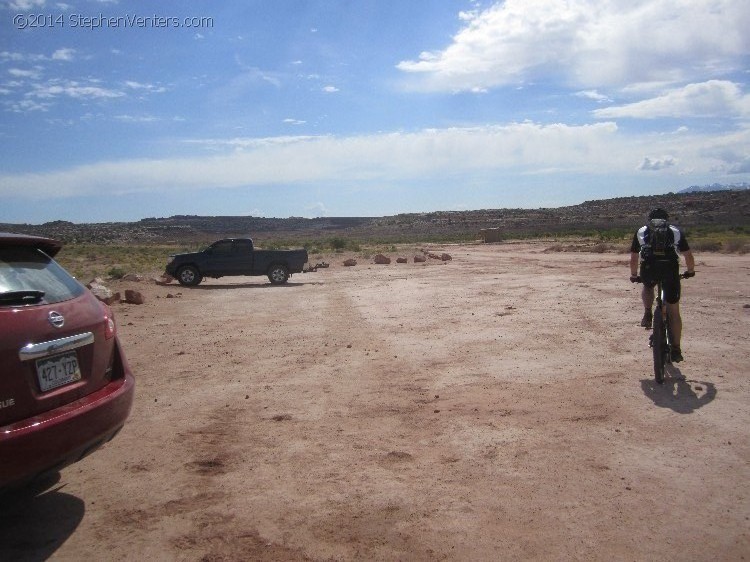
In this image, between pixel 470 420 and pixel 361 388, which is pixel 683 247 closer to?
pixel 470 420

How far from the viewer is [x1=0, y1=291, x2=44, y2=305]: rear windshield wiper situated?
3930 mm

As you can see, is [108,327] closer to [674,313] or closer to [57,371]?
[57,371]

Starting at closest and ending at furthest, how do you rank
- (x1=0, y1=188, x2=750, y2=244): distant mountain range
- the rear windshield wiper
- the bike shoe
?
1. the rear windshield wiper
2. the bike shoe
3. (x1=0, y1=188, x2=750, y2=244): distant mountain range

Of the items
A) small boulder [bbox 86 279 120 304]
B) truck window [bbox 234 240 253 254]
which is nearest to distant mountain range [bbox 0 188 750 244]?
truck window [bbox 234 240 253 254]

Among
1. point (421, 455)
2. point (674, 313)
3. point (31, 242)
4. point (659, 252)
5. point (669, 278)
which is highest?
point (31, 242)

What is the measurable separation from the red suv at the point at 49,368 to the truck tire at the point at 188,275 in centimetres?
1878

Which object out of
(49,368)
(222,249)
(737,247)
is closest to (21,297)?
(49,368)

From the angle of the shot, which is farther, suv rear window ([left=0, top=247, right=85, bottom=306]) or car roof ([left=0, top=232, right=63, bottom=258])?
car roof ([left=0, top=232, right=63, bottom=258])

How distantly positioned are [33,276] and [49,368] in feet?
2.19

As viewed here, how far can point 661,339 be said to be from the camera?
23.6 ft

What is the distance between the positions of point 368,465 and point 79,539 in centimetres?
207

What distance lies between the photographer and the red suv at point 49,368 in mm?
3703

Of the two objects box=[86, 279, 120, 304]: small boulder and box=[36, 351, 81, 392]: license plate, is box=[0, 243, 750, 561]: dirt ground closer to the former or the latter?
box=[36, 351, 81, 392]: license plate

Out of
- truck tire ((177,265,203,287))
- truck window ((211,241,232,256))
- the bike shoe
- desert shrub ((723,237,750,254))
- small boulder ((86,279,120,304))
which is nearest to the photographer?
the bike shoe
